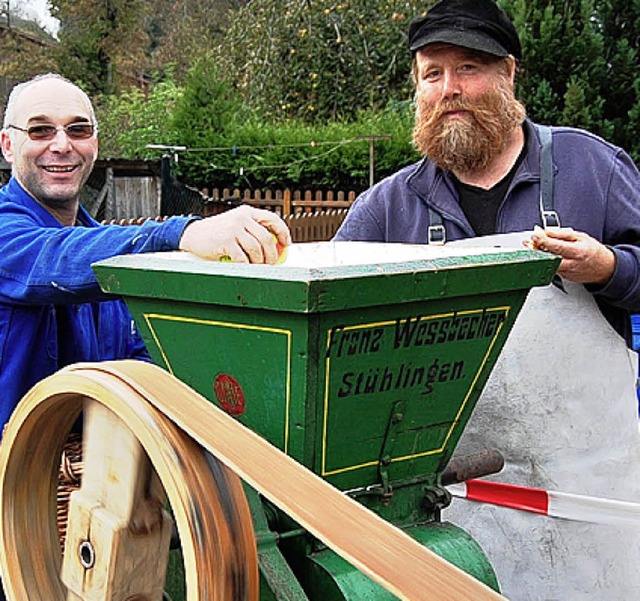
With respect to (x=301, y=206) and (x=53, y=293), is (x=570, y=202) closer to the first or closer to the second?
(x=53, y=293)

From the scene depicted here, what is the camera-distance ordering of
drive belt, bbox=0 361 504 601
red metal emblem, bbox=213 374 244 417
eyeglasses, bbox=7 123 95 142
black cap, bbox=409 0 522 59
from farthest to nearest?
1. black cap, bbox=409 0 522 59
2. eyeglasses, bbox=7 123 95 142
3. red metal emblem, bbox=213 374 244 417
4. drive belt, bbox=0 361 504 601

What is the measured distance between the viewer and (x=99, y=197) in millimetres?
10352

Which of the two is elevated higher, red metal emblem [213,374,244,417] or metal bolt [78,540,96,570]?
red metal emblem [213,374,244,417]

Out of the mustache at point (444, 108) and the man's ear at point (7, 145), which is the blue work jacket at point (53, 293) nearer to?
the man's ear at point (7, 145)

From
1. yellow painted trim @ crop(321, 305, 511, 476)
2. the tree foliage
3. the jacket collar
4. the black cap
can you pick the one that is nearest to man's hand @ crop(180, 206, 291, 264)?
yellow painted trim @ crop(321, 305, 511, 476)

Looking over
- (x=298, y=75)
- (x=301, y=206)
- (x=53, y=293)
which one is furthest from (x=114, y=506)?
(x=298, y=75)

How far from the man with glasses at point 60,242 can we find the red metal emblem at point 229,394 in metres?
0.23

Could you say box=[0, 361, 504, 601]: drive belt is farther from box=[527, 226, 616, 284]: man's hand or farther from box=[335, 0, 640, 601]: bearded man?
box=[335, 0, 640, 601]: bearded man

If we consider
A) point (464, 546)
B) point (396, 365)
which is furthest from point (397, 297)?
point (464, 546)

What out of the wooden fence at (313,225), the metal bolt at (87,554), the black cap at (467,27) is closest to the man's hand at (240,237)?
the metal bolt at (87,554)

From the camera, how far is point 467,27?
2523 mm

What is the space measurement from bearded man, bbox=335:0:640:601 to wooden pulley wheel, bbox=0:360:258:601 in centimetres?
113

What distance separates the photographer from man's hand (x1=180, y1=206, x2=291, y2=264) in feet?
5.96

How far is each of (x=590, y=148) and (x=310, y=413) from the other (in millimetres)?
1289
